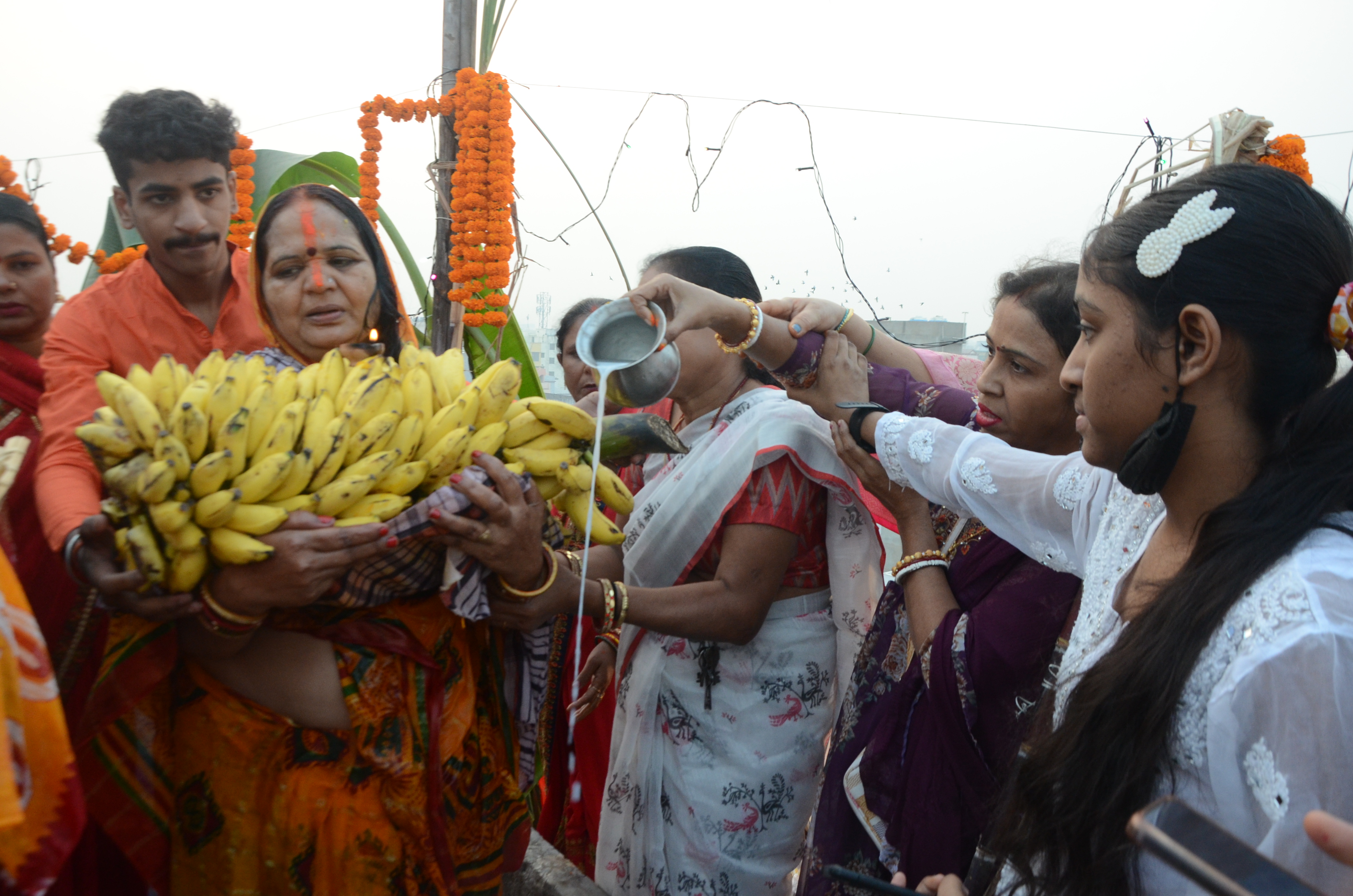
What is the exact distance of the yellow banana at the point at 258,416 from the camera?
4.71 feet

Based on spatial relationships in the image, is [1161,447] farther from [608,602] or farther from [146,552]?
[146,552]

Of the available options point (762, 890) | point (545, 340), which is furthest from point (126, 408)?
point (545, 340)

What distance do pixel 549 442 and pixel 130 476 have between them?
2.46ft

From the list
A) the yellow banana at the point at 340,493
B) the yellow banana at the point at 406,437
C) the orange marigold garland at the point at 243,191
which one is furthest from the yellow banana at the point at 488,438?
the orange marigold garland at the point at 243,191

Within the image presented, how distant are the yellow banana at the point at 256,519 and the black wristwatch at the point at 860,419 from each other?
1360mm

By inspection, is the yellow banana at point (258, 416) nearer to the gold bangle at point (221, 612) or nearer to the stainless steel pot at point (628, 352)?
the gold bangle at point (221, 612)

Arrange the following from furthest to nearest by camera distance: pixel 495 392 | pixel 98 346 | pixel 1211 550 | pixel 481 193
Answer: pixel 481 193, pixel 98 346, pixel 495 392, pixel 1211 550

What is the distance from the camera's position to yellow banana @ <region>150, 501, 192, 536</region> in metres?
1.33

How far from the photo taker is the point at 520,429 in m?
1.70

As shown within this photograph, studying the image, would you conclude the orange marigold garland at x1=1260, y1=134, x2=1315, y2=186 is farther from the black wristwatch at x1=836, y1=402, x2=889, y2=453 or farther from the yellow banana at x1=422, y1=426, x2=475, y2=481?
the yellow banana at x1=422, y1=426, x2=475, y2=481

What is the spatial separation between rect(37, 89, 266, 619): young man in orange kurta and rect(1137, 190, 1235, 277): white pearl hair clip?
7.27 ft

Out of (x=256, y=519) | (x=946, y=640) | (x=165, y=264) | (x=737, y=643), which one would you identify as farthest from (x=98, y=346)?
(x=946, y=640)

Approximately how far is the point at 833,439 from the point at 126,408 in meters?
1.60

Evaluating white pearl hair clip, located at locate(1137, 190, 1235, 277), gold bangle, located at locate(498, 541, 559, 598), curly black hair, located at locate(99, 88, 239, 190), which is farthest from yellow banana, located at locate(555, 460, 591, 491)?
curly black hair, located at locate(99, 88, 239, 190)
